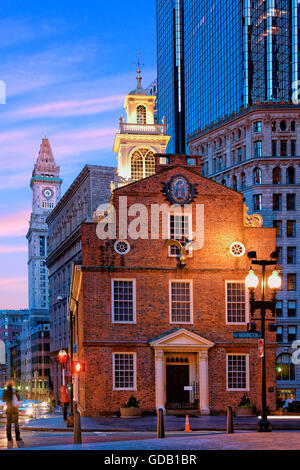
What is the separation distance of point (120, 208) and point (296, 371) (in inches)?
2138

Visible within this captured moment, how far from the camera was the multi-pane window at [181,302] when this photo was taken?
42781mm

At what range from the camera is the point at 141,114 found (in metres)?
73.4

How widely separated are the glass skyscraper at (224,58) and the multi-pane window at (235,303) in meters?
71.7

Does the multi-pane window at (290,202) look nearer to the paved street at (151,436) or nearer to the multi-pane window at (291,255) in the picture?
the multi-pane window at (291,255)

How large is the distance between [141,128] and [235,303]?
3229cm

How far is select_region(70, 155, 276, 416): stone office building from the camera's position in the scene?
1641 inches

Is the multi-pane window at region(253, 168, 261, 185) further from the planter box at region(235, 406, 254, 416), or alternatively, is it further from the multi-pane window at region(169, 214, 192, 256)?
the planter box at region(235, 406, 254, 416)

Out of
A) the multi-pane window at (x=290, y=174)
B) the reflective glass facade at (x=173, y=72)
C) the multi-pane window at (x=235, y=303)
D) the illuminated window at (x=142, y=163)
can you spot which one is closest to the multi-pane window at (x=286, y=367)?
the multi-pane window at (x=290, y=174)

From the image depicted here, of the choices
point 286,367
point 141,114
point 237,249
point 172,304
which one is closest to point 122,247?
point 172,304

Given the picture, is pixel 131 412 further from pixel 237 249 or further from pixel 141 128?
pixel 141 128

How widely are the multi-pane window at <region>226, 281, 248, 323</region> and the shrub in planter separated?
23.3ft
